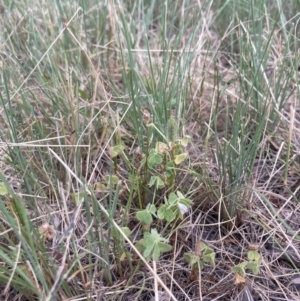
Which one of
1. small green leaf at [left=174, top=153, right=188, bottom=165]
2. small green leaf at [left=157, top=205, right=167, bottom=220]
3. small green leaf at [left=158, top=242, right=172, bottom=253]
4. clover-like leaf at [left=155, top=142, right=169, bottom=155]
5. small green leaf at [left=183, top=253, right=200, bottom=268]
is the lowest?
small green leaf at [left=183, top=253, right=200, bottom=268]

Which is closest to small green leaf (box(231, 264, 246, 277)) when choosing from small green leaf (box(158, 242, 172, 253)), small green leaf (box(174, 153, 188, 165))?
small green leaf (box(158, 242, 172, 253))

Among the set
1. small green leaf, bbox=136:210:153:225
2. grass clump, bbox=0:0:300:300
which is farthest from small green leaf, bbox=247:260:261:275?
small green leaf, bbox=136:210:153:225

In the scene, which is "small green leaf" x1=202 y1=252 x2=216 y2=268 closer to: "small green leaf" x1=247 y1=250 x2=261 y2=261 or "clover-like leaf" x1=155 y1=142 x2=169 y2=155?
"small green leaf" x1=247 y1=250 x2=261 y2=261

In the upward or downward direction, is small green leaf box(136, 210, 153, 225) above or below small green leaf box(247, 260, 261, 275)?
above

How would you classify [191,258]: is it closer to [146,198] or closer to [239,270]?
[239,270]

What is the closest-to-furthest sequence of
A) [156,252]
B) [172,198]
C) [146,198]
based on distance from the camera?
1. [156,252]
2. [172,198]
3. [146,198]

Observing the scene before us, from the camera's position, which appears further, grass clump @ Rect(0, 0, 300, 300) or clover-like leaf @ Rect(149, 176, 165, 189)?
clover-like leaf @ Rect(149, 176, 165, 189)

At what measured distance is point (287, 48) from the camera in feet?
4.48

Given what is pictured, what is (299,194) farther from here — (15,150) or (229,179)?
(15,150)

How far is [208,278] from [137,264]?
167 millimetres

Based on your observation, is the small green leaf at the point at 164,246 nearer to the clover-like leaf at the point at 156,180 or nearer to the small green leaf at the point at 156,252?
the small green leaf at the point at 156,252

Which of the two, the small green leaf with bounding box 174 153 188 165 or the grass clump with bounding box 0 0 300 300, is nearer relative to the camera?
the grass clump with bounding box 0 0 300 300

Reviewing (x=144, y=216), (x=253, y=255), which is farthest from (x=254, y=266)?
(x=144, y=216)

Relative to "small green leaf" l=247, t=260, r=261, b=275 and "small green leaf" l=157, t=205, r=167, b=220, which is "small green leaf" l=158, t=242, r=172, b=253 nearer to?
"small green leaf" l=157, t=205, r=167, b=220
